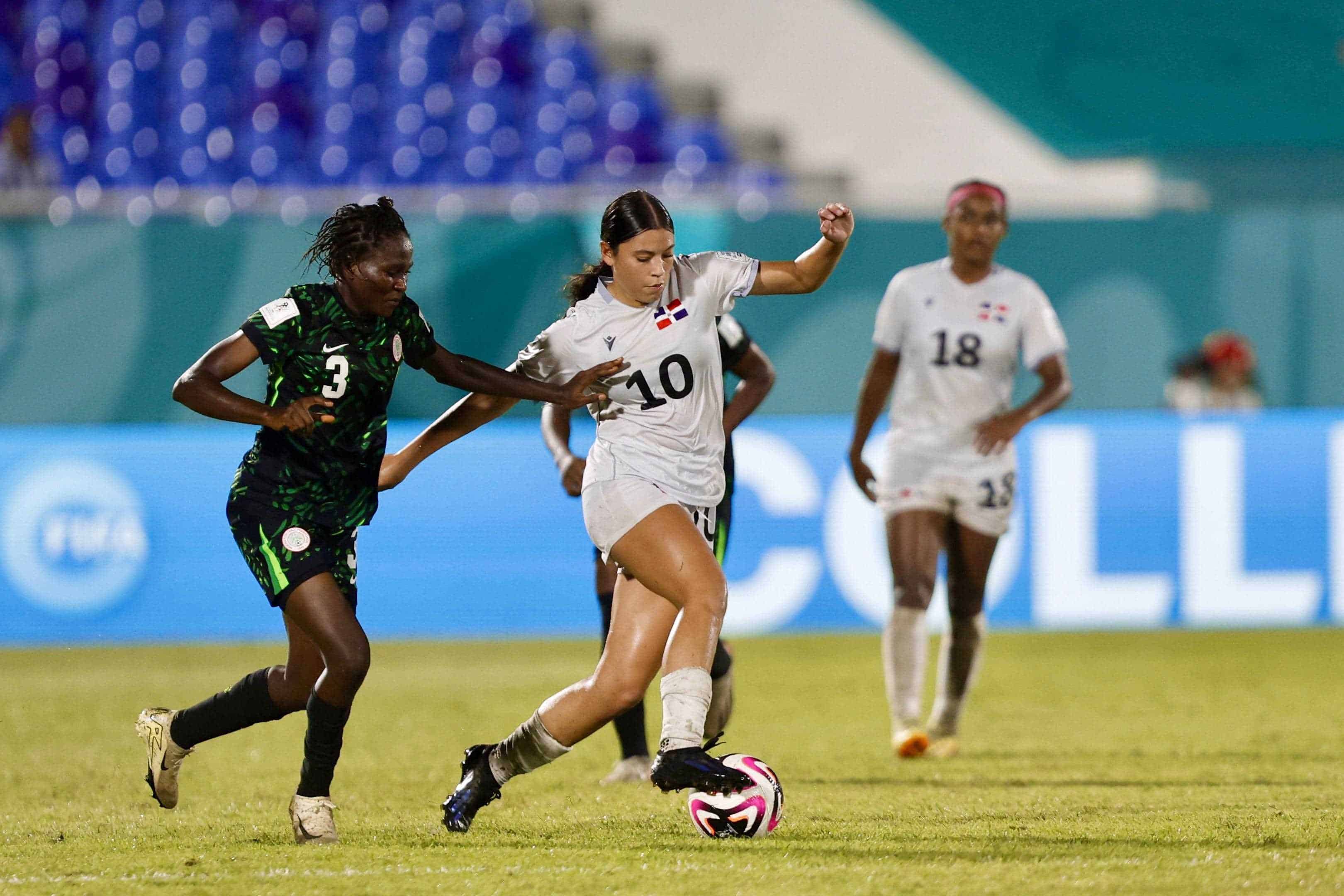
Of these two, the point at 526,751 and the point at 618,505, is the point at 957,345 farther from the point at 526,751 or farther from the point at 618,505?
the point at 526,751

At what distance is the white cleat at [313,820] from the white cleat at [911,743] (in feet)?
8.76

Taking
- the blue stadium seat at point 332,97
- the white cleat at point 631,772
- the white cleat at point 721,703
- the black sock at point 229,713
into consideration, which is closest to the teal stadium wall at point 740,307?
the blue stadium seat at point 332,97

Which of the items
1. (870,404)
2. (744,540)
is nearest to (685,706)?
(870,404)

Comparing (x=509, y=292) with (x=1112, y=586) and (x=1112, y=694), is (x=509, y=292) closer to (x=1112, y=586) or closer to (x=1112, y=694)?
(x=1112, y=586)

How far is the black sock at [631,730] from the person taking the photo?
635cm

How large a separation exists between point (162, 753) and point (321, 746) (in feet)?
2.66

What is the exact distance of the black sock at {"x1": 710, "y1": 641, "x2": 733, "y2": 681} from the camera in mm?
6062

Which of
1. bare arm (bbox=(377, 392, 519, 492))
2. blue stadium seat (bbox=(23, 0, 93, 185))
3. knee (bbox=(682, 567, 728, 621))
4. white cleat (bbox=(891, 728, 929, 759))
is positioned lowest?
white cleat (bbox=(891, 728, 929, 759))

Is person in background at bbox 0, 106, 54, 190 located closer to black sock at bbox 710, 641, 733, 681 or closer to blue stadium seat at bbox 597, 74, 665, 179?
blue stadium seat at bbox 597, 74, 665, 179

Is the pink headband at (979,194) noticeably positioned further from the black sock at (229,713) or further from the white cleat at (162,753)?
the white cleat at (162,753)

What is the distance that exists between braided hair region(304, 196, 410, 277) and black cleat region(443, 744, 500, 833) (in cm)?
147

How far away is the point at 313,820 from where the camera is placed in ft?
15.8

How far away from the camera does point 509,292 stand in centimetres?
1349

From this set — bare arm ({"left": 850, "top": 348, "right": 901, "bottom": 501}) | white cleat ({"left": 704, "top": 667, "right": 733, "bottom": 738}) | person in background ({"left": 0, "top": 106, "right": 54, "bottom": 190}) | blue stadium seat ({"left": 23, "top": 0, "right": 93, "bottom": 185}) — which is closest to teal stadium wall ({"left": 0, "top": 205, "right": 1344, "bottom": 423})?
person in background ({"left": 0, "top": 106, "right": 54, "bottom": 190})
